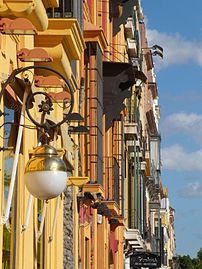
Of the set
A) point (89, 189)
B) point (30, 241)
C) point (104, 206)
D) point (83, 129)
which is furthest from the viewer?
point (104, 206)

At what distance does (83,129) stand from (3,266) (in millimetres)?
6957

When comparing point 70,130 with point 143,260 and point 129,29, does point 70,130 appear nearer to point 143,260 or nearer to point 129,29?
point 129,29

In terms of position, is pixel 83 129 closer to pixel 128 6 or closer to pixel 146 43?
pixel 128 6

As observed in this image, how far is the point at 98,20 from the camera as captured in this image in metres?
23.9

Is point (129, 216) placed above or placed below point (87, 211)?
A: above

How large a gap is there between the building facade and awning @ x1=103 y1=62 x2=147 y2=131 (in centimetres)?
4

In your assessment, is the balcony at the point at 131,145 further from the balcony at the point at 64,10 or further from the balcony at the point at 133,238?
the balcony at the point at 64,10

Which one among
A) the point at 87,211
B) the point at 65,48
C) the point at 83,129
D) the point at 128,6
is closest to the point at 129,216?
the point at 128,6

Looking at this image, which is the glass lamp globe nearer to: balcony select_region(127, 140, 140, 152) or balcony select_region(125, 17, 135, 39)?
balcony select_region(125, 17, 135, 39)

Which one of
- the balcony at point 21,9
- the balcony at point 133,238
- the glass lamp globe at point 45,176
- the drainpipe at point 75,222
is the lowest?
the glass lamp globe at point 45,176

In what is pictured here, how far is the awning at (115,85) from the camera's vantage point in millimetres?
25062

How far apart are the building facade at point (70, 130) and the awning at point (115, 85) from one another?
0.04 metres

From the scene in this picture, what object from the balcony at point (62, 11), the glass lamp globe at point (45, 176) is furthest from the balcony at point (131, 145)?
the glass lamp globe at point (45, 176)

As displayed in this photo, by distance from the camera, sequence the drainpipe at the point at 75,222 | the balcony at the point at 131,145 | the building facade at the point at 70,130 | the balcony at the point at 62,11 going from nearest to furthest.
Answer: the building facade at the point at 70,130, the balcony at the point at 62,11, the drainpipe at the point at 75,222, the balcony at the point at 131,145
